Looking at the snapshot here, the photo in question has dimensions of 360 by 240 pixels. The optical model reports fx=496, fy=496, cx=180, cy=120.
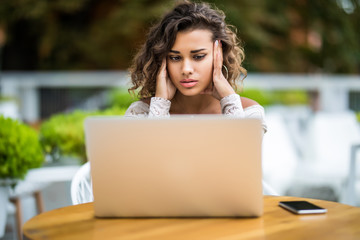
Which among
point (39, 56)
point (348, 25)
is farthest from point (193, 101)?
point (39, 56)

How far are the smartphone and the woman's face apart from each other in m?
0.66

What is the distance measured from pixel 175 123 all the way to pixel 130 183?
A: 0.21m

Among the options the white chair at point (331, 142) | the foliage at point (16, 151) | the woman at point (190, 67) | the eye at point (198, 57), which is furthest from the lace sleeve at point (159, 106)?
the white chair at point (331, 142)

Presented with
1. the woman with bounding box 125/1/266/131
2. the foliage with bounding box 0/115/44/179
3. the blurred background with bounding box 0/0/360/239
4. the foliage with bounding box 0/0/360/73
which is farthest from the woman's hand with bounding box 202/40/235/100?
the foliage with bounding box 0/0/360/73

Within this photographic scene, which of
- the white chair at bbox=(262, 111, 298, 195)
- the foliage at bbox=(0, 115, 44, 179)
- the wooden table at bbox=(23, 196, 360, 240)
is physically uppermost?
the foliage at bbox=(0, 115, 44, 179)

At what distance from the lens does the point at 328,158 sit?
14.8ft

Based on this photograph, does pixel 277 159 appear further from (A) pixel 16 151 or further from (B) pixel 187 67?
(B) pixel 187 67

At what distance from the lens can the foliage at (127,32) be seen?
10.3 metres

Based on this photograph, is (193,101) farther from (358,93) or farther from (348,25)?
(348,25)

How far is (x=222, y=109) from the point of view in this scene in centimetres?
201

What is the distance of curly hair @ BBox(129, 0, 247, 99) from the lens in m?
2.06

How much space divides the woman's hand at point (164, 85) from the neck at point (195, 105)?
0.30 ft

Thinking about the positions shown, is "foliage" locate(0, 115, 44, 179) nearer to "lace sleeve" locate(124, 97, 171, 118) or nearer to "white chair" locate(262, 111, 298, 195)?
"lace sleeve" locate(124, 97, 171, 118)

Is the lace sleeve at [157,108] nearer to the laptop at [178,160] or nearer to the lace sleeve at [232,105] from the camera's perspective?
the lace sleeve at [232,105]
